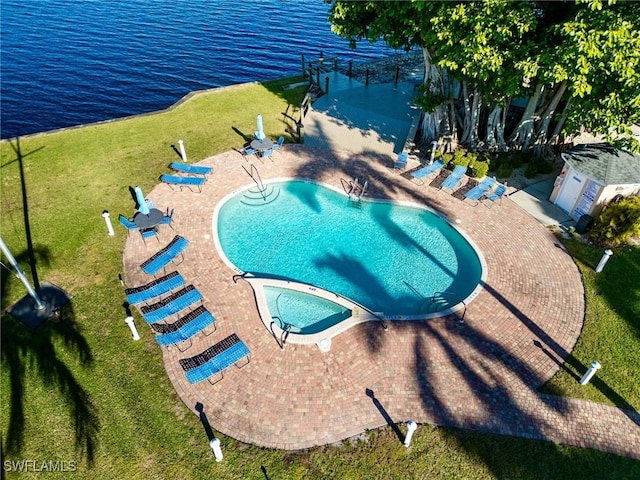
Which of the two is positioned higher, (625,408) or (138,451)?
(625,408)

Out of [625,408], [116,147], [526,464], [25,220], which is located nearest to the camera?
[526,464]

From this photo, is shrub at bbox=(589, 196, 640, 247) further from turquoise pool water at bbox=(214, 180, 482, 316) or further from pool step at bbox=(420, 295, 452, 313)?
pool step at bbox=(420, 295, 452, 313)

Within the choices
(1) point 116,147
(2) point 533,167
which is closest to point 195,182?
(1) point 116,147

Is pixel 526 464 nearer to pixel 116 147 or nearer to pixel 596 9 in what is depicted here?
pixel 596 9

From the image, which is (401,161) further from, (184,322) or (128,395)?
(128,395)

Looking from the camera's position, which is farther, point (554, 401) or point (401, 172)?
point (401, 172)

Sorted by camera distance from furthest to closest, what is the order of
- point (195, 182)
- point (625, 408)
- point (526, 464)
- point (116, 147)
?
point (116, 147) → point (195, 182) → point (625, 408) → point (526, 464)
